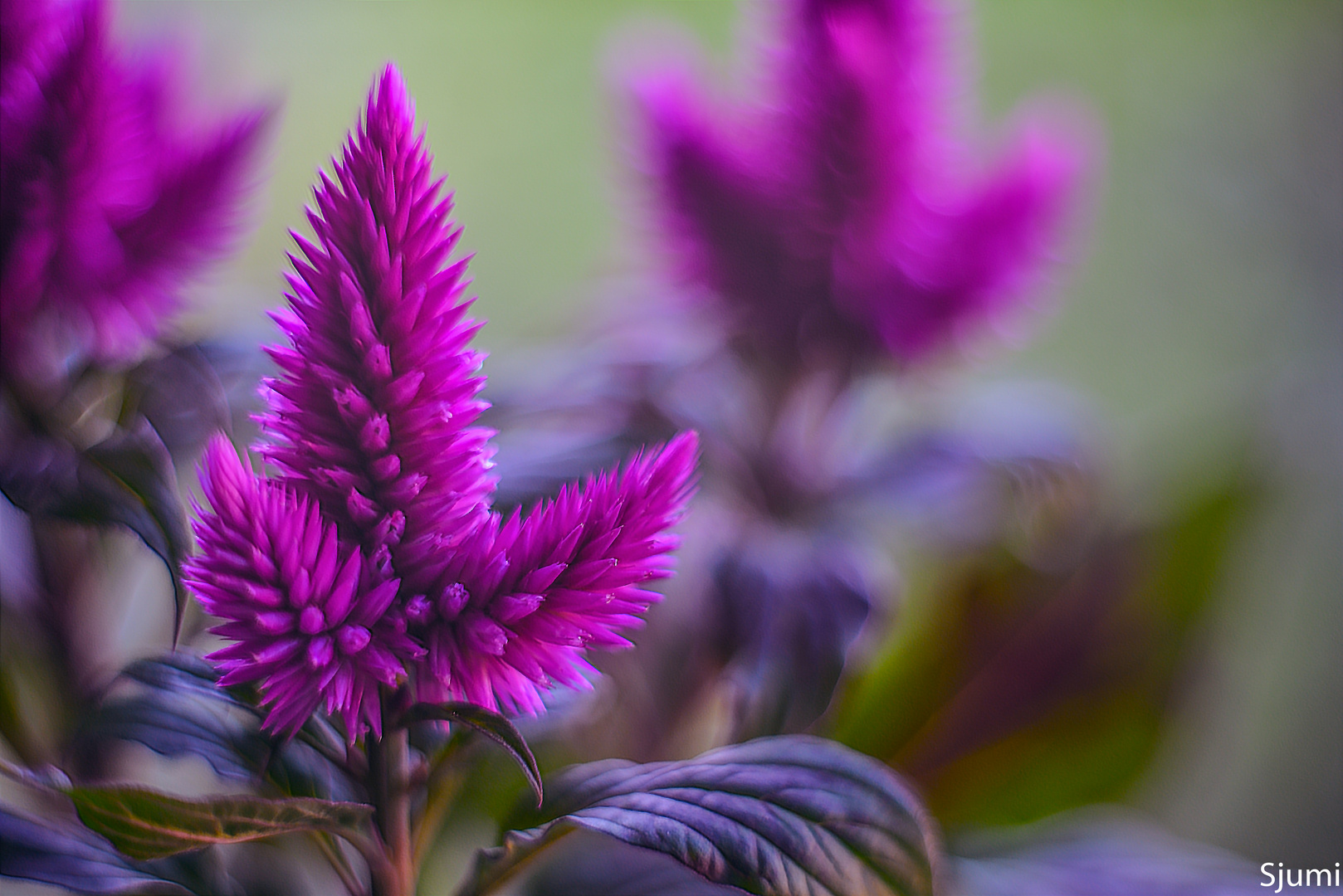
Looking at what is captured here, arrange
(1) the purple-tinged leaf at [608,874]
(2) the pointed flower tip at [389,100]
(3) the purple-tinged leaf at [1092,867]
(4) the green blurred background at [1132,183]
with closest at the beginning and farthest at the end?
(2) the pointed flower tip at [389,100] < (1) the purple-tinged leaf at [608,874] < (3) the purple-tinged leaf at [1092,867] < (4) the green blurred background at [1132,183]

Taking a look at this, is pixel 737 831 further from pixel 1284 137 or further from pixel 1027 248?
pixel 1284 137

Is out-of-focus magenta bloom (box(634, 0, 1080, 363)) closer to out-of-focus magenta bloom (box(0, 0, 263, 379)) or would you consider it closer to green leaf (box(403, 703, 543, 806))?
out-of-focus magenta bloom (box(0, 0, 263, 379))

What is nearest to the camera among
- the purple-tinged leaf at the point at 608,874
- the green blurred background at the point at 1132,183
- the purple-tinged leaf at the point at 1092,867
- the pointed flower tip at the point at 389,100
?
the pointed flower tip at the point at 389,100

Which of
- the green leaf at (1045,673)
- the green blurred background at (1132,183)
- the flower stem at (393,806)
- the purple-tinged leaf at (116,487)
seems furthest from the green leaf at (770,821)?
the green blurred background at (1132,183)

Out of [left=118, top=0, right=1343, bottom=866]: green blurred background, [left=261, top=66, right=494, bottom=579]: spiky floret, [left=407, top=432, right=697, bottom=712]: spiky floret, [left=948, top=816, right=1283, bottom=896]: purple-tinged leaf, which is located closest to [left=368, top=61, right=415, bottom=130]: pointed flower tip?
[left=261, top=66, right=494, bottom=579]: spiky floret

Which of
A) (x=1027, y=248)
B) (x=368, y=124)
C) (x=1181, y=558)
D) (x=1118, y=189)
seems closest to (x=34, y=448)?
(x=368, y=124)

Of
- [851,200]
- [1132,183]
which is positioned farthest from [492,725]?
[1132,183]

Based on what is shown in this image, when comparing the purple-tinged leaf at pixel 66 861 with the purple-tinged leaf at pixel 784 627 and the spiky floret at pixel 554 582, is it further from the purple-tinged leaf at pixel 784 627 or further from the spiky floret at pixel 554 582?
the purple-tinged leaf at pixel 784 627
